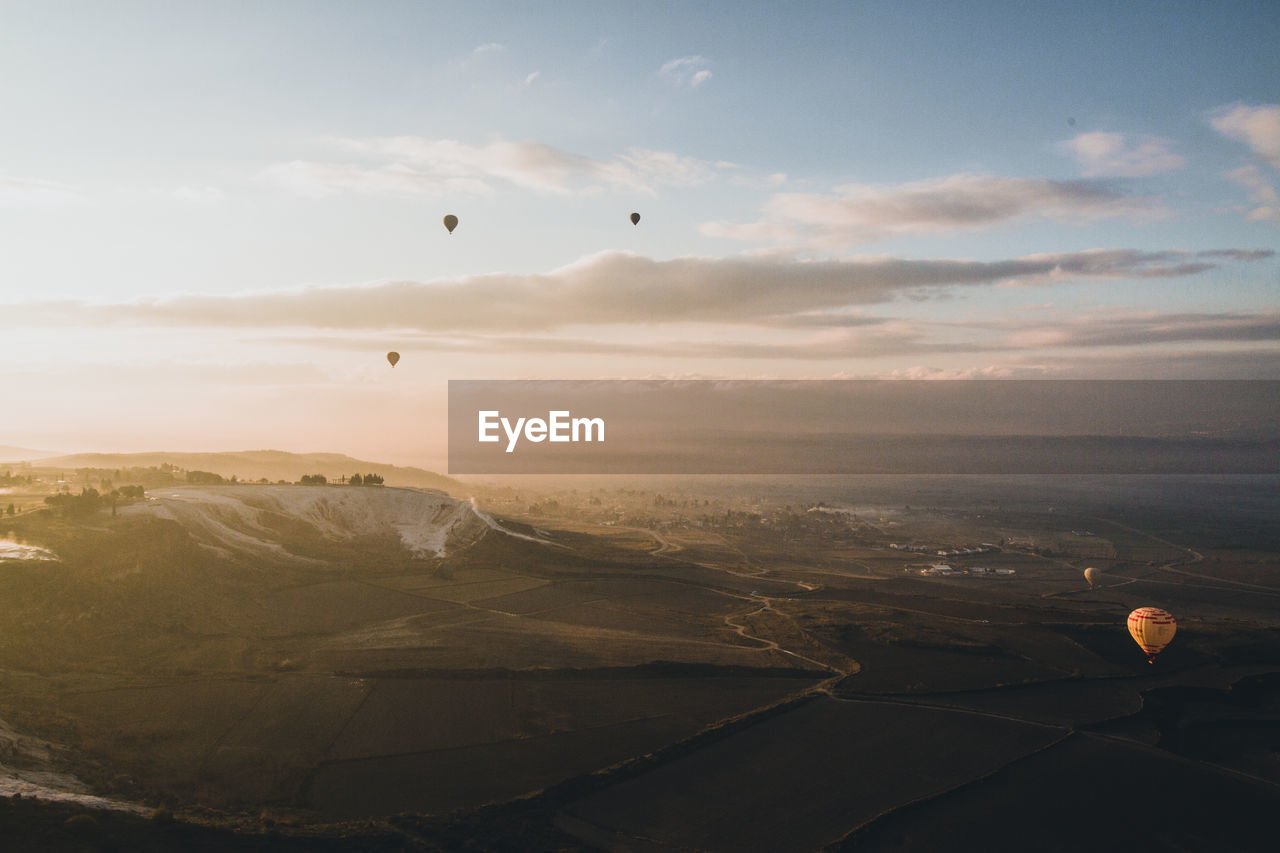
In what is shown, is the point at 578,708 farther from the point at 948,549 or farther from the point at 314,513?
the point at 948,549

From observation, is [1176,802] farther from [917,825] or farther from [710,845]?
[710,845]

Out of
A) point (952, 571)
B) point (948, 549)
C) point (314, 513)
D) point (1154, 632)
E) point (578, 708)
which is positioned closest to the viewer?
point (578, 708)

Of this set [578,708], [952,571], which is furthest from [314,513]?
[952,571]

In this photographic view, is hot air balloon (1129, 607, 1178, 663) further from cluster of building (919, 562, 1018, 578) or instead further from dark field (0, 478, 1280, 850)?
cluster of building (919, 562, 1018, 578)

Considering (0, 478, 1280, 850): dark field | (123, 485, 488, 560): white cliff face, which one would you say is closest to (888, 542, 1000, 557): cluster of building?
(0, 478, 1280, 850): dark field

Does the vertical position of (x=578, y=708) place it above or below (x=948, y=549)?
above

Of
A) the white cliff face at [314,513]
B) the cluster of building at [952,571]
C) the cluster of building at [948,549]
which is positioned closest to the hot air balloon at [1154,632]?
the cluster of building at [952,571]

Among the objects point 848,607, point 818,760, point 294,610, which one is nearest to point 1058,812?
point 818,760

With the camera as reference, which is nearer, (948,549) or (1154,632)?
(1154,632)
